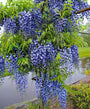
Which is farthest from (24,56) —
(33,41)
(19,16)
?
(19,16)

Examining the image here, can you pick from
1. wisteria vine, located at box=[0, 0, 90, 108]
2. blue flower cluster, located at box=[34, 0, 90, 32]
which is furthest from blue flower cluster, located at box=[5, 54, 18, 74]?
blue flower cluster, located at box=[34, 0, 90, 32]

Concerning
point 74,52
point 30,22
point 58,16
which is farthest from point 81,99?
point 30,22

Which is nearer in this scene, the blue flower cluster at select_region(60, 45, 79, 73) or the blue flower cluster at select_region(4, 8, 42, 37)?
the blue flower cluster at select_region(4, 8, 42, 37)

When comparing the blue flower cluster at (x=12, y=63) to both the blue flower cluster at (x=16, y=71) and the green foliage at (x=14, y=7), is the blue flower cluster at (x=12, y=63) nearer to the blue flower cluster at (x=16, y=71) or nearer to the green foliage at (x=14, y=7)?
the blue flower cluster at (x=16, y=71)

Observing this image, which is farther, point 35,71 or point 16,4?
point 35,71

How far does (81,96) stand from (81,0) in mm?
1848

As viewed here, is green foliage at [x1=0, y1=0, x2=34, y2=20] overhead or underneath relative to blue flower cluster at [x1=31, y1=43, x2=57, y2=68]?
overhead

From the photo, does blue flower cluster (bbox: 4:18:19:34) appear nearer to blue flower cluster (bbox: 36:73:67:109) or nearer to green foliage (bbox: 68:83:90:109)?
blue flower cluster (bbox: 36:73:67:109)

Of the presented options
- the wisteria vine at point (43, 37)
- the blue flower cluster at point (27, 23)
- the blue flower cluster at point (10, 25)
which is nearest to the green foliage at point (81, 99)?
the wisteria vine at point (43, 37)

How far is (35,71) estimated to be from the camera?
1915 mm

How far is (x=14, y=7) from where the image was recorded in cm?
168

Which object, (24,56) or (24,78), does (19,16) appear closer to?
(24,56)

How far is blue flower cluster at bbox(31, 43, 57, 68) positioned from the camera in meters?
1.65

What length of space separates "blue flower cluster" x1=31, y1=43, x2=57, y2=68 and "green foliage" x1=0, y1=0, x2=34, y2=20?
1.61ft
